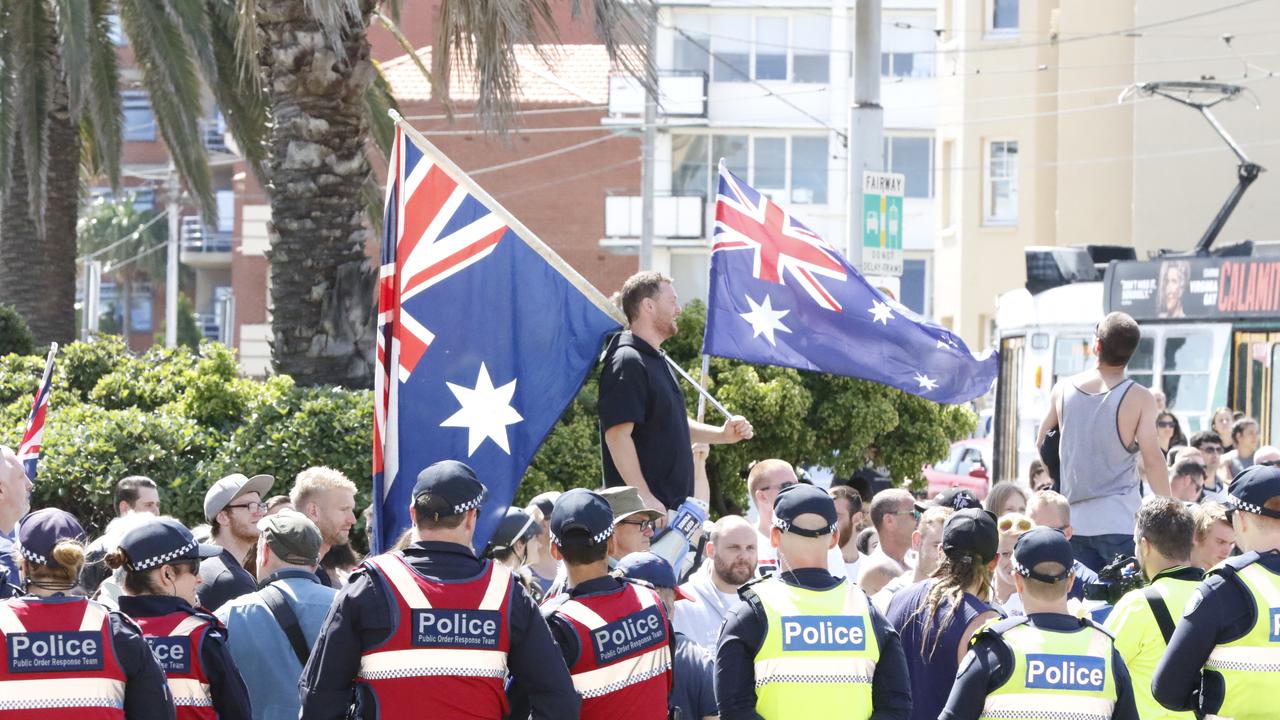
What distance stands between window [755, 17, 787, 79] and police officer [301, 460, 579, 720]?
41409 millimetres

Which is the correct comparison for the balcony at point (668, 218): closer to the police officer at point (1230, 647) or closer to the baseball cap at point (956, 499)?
the baseball cap at point (956, 499)

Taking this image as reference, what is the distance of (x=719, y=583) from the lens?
7473mm

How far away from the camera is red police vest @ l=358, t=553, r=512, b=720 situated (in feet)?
16.9

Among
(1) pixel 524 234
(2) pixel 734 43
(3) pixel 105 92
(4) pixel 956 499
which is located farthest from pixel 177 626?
(2) pixel 734 43

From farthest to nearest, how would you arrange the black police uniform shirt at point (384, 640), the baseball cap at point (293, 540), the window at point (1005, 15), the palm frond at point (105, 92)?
the window at point (1005, 15) → the palm frond at point (105, 92) → the baseball cap at point (293, 540) → the black police uniform shirt at point (384, 640)

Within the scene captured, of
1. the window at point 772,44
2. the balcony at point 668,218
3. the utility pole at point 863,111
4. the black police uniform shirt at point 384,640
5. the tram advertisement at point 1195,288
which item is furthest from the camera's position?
the window at point 772,44

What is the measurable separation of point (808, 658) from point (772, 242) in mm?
5383

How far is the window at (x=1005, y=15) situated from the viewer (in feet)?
122

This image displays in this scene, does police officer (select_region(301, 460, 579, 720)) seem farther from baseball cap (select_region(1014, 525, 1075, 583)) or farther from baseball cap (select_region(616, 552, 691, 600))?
baseball cap (select_region(1014, 525, 1075, 583))

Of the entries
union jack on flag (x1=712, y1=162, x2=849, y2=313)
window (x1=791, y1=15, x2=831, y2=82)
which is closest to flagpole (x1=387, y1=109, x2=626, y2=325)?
union jack on flag (x1=712, y1=162, x2=849, y2=313)

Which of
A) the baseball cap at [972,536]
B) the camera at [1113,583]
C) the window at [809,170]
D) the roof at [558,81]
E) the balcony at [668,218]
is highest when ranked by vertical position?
the roof at [558,81]

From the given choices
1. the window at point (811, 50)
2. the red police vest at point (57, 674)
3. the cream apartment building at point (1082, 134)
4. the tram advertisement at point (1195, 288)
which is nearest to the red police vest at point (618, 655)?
the red police vest at point (57, 674)

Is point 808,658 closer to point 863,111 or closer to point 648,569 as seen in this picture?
point 648,569

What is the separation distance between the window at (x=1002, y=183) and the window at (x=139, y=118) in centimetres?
3298
